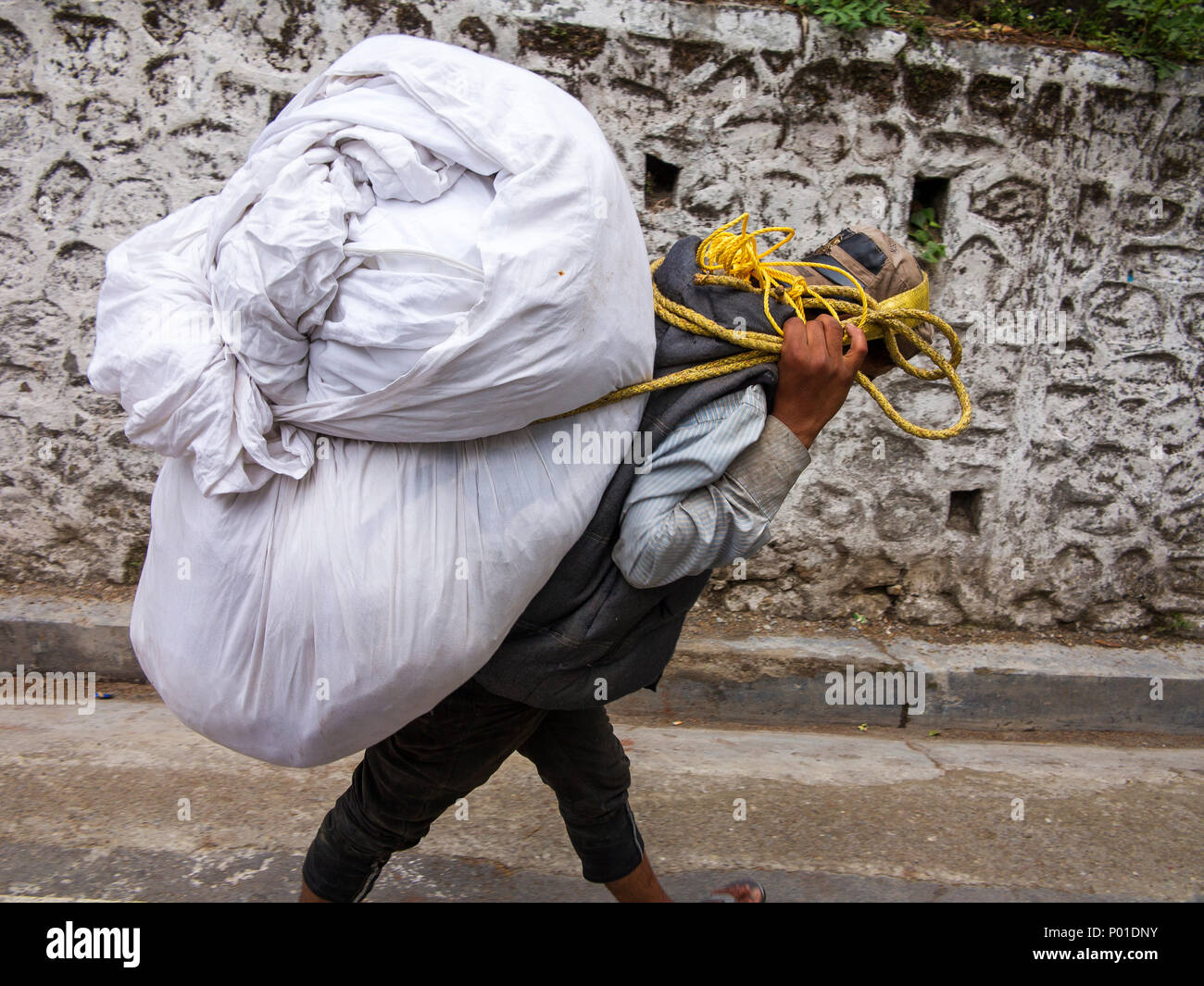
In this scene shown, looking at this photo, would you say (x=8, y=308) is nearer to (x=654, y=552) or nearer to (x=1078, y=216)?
(x=654, y=552)

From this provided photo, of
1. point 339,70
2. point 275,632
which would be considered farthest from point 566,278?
point 275,632

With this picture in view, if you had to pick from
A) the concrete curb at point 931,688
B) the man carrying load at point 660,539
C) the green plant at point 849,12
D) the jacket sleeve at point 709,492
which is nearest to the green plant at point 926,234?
the green plant at point 849,12

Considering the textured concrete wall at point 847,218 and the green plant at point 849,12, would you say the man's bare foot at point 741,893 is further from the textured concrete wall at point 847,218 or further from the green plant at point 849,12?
→ the green plant at point 849,12

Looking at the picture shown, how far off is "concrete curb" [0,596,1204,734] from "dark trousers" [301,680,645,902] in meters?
1.22

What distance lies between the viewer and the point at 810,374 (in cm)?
149

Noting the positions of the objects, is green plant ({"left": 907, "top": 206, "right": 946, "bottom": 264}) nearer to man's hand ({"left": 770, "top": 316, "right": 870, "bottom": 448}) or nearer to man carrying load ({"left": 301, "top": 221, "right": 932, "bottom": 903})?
man carrying load ({"left": 301, "top": 221, "right": 932, "bottom": 903})

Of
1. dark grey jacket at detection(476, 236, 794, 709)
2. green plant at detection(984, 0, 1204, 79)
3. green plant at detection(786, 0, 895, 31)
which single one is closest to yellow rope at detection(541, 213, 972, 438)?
dark grey jacket at detection(476, 236, 794, 709)

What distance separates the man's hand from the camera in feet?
4.90

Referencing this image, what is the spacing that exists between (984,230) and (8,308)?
126 inches

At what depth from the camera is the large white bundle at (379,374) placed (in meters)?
1.29

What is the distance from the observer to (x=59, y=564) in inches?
131

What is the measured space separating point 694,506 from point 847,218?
221 cm

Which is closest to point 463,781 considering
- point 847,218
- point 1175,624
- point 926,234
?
point 847,218

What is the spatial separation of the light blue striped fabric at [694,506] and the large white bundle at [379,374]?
73mm
